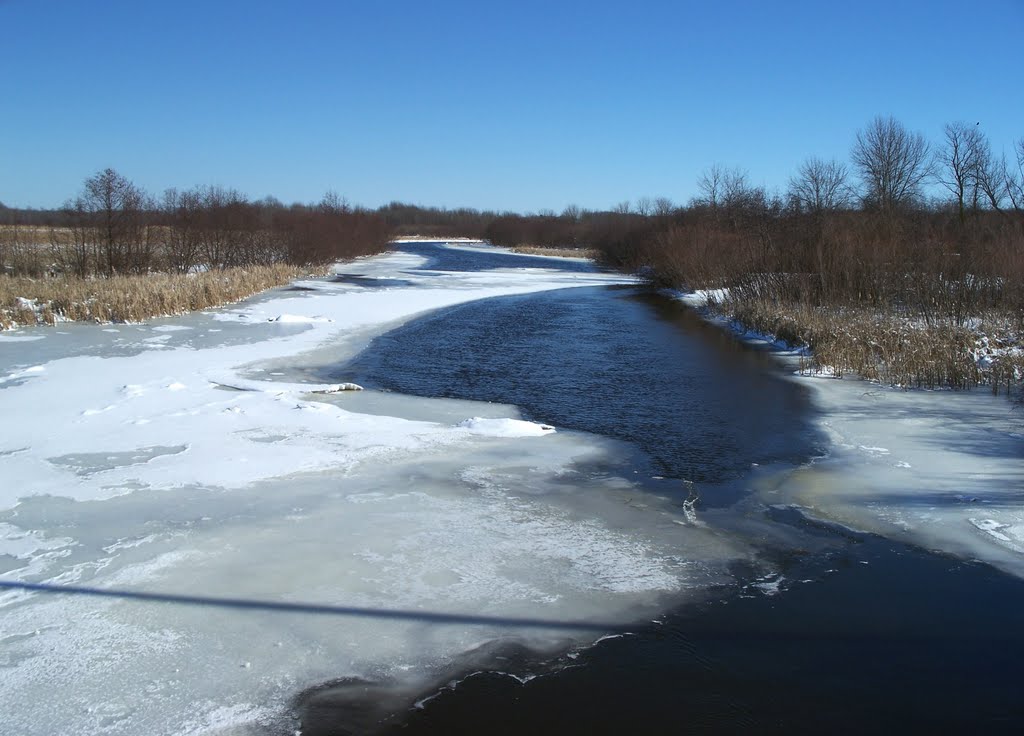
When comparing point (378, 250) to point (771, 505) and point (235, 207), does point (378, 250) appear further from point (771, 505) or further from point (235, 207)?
point (771, 505)

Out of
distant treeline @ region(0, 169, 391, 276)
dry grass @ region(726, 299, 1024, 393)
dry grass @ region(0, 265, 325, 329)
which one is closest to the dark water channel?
dry grass @ region(726, 299, 1024, 393)

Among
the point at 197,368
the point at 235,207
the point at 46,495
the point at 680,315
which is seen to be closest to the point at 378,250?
the point at 235,207

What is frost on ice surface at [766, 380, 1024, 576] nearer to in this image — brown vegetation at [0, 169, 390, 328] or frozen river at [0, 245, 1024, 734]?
frozen river at [0, 245, 1024, 734]

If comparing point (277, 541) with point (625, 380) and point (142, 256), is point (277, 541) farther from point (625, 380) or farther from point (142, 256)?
point (142, 256)

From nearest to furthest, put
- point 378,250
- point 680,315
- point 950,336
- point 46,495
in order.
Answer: point 46,495 → point 950,336 → point 680,315 → point 378,250

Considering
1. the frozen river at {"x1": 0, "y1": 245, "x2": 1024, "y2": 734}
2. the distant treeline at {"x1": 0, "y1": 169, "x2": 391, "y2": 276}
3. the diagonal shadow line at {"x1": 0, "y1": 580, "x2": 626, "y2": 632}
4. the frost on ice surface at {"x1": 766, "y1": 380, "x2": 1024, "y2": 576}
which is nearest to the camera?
the frozen river at {"x1": 0, "y1": 245, "x2": 1024, "y2": 734}

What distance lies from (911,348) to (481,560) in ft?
30.9

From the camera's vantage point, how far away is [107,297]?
17.3m

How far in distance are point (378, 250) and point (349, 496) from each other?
168 ft

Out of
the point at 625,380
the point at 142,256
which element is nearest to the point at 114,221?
the point at 142,256

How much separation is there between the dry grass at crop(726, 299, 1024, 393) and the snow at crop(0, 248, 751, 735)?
5.86m

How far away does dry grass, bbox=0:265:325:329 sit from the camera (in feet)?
54.8

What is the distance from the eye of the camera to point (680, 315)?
22.5 meters

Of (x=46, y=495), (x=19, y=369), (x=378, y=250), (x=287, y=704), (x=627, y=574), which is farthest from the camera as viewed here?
(x=378, y=250)
